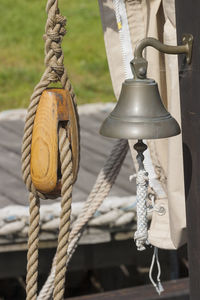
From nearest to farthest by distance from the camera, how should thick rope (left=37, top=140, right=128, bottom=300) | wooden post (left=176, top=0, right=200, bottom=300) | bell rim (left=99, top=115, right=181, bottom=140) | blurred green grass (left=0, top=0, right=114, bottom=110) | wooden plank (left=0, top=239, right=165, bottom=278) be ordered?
1. bell rim (left=99, top=115, right=181, bottom=140)
2. wooden post (left=176, top=0, right=200, bottom=300)
3. thick rope (left=37, top=140, right=128, bottom=300)
4. wooden plank (left=0, top=239, right=165, bottom=278)
5. blurred green grass (left=0, top=0, right=114, bottom=110)

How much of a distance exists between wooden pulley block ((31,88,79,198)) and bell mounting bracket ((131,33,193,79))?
20 centimetres

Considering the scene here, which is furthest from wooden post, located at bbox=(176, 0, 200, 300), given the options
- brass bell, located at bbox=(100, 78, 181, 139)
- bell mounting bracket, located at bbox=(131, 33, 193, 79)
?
brass bell, located at bbox=(100, 78, 181, 139)

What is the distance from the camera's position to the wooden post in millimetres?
1924

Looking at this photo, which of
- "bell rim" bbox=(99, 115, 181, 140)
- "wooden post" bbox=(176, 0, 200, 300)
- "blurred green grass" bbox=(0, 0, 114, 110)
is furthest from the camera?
"blurred green grass" bbox=(0, 0, 114, 110)

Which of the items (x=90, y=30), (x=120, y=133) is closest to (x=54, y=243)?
(x=120, y=133)

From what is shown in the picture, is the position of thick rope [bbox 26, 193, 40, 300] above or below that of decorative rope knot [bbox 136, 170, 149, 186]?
below

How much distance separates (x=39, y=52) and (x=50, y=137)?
602cm

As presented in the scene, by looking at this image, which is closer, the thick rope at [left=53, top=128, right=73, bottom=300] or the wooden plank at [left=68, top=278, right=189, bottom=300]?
the thick rope at [left=53, top=128, right=73, bottom=300]

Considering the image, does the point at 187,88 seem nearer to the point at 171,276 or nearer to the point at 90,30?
the point at 171,276

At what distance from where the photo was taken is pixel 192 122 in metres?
1.97

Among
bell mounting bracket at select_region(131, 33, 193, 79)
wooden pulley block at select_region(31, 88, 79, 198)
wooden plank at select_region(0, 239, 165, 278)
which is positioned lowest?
wooden plank at select_region(0, 239, 165, 278)

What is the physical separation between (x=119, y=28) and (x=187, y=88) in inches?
15.8

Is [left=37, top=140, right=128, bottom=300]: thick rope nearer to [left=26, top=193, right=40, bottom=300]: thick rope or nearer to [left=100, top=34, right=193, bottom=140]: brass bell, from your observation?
[left=26, top=193, right=40, bottom=300]: thick rope

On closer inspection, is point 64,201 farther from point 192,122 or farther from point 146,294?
point 146,294
